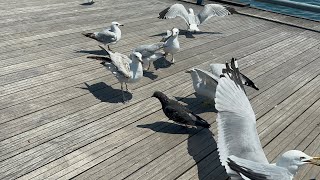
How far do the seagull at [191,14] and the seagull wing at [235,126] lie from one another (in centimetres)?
465

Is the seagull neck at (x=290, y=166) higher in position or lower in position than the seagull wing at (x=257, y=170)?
lower

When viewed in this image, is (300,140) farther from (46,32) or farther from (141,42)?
(46,32)

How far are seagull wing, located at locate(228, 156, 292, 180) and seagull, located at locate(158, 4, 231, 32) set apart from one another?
19.3 feet

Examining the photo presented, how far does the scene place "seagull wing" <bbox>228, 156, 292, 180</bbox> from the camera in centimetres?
301

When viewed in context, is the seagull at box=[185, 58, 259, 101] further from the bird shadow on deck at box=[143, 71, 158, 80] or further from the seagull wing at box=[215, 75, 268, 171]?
the bird shadow on deck at box=[143, 71, 158, 80]

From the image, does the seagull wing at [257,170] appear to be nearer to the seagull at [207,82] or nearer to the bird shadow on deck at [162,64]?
the seagull at [207,82]

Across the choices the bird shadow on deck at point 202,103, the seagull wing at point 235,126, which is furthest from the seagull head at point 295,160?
the bird shadow on deck at point 202,103

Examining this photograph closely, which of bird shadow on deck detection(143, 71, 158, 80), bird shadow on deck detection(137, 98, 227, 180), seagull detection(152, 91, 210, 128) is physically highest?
seagull detection(152, 91, 210, 128)

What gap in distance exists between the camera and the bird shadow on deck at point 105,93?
18.1 ft

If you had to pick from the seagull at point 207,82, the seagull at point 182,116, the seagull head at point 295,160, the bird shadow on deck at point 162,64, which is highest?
the seagull head at point 295,160

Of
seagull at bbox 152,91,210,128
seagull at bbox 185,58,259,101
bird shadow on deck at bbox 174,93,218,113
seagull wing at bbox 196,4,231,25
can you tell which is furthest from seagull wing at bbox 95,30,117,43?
seagull wing at bbox 196,4,231,25

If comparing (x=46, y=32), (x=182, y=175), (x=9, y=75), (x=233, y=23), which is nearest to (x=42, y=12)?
(x=46, y=32)

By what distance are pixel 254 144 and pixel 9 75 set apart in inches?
162

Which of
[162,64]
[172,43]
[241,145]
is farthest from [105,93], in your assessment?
[241,145]
